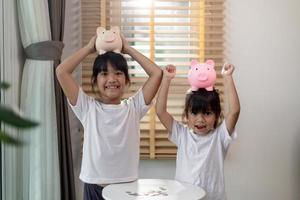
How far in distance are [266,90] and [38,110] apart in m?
1.33

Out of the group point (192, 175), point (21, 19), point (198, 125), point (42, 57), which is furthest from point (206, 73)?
point (21, 19)

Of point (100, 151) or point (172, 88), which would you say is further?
point (172, 88)

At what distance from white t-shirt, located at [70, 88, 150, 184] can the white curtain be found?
0.82 ft

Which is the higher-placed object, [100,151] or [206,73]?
[206,73]

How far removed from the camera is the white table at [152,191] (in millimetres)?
1277

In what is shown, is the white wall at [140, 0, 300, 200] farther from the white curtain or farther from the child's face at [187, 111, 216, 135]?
the white curtain

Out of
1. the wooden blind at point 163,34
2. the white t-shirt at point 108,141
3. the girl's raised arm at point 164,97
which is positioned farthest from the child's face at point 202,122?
the wooden blind at point 163,34

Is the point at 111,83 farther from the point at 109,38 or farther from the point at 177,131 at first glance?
the point at 177,131

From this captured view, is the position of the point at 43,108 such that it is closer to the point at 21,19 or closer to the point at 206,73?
the point at 21,19

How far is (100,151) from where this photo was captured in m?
1.52

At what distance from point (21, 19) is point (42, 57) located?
20 centimetres

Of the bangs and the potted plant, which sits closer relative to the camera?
the potted plant

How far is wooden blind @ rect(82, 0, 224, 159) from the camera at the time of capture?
2.18m

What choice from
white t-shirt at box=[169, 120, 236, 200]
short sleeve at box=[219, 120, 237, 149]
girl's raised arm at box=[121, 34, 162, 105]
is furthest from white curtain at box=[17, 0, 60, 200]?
short sleeve at box=[219, 120, 237, 149]
